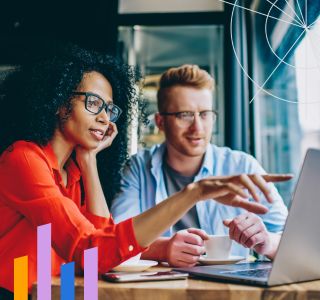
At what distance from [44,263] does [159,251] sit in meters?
0.40

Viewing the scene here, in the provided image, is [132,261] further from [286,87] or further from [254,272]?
[286,87]

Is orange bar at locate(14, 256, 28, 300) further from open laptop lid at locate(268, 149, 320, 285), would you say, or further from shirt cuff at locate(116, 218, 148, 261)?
open laptop lid at locate(268, 149, 320, 285)

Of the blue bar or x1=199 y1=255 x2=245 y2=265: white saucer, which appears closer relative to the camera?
the blue bar

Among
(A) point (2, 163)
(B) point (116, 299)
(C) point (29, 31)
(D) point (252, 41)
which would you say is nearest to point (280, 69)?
(D) point (252, 41)

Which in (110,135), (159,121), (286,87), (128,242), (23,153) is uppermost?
(286,87)

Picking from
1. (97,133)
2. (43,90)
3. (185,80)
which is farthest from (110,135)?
(185,80)

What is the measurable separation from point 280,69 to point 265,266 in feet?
5.25

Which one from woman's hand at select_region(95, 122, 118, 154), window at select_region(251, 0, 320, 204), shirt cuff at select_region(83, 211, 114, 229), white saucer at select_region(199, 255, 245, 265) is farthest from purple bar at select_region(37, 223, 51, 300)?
window at select_region(251, 0, 320, 204)

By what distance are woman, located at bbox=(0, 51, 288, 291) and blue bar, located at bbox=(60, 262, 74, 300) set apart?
0.49 ft

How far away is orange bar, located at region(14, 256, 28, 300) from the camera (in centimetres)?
124

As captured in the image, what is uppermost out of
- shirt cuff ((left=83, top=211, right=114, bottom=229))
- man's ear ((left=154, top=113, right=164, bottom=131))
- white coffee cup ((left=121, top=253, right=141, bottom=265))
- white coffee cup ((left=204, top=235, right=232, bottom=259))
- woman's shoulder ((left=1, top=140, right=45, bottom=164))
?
man's ear ((left=154, top=113, right=164, bottom=131))

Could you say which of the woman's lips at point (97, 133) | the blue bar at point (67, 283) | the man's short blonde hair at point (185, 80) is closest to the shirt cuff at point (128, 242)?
the blue bar at point (67, 283)

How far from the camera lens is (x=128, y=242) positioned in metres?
1.18

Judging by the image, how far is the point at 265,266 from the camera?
1238 mm
